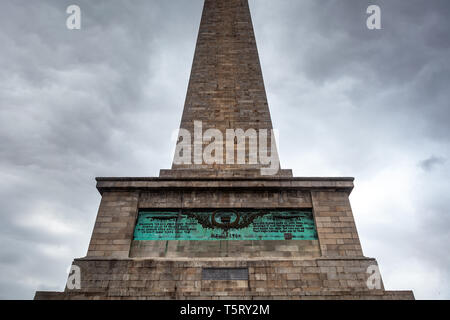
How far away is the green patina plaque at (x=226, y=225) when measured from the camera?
8711 mm

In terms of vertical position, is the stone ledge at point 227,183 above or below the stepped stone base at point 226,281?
above

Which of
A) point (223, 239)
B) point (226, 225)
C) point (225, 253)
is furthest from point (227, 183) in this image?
point (225, 253)

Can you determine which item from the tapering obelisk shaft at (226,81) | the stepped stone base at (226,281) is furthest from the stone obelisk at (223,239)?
the tapering obelisk shaft at (226,81)

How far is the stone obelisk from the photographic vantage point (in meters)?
7.63

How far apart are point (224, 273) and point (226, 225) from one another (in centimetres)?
141

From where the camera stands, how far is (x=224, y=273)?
25.9 ft

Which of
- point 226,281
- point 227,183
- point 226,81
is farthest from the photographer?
point 226,81

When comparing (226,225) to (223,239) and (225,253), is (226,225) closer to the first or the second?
(223,239)

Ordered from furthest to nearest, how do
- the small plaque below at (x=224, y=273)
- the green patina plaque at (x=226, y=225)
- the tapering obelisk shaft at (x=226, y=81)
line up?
the tapering obelisk shaft at (x=226, y=81), the green patina plaque at (x=226, y=225), the small plaque below at (x=224, y=273)

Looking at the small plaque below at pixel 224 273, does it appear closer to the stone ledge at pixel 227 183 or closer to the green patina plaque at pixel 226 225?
the green patina plaque at pixel 226 225

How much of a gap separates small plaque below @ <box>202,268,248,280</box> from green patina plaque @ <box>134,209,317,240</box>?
94 cm

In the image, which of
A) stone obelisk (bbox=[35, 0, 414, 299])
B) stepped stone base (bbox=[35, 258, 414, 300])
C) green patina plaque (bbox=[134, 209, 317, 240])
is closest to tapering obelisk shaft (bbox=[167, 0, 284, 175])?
stone obelisk (bbox=[35, 0, 414, 299])

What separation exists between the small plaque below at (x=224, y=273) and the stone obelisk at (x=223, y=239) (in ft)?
0.08

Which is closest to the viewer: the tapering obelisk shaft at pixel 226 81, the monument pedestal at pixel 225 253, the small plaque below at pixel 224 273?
the monument pedestal at pixel 225 253
